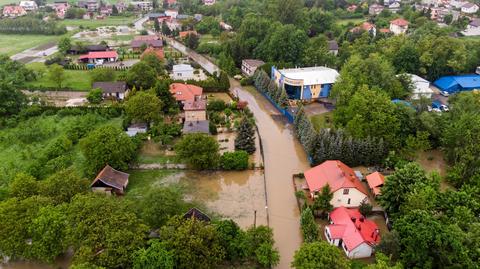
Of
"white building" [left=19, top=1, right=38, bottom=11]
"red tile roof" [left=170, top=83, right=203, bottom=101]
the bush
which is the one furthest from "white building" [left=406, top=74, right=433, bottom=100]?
"white building" [left=19, top=1, right=38, bottom=11]

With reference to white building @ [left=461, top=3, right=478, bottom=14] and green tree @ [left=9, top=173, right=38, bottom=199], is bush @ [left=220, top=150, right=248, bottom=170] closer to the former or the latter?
green tree @ [left=9, top=173, right=38, bottom=199]

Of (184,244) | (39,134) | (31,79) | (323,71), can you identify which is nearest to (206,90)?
(323,71)

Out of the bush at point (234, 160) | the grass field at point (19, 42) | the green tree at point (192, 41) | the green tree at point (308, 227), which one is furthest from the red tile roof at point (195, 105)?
the grass field at point (19, 42)

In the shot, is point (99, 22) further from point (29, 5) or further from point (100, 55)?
point (100, 55)

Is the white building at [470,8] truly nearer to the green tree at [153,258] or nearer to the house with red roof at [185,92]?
the house with red roof at [185,92]

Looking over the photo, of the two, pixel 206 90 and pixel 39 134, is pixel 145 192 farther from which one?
pixel 206 90
